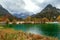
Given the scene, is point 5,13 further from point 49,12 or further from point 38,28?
point 49,12

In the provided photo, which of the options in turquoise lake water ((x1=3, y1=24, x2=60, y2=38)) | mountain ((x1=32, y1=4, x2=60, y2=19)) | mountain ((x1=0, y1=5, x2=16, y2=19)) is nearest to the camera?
mountain ((x1=0, y1=5, x2=16, y2=19))

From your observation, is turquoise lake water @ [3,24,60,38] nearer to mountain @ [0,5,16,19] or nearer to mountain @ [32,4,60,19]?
mountain @ [0,5,16,19]

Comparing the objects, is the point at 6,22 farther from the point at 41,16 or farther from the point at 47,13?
the point at 47,13

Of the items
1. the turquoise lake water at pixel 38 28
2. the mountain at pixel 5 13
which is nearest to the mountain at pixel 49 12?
the turquoise lake water at pixel 38 28

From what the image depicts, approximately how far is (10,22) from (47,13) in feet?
7.87

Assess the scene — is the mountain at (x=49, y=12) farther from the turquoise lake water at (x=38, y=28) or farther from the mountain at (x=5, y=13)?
the mountain at (x=5, y=13)

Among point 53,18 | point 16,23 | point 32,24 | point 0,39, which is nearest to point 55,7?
point 53,18

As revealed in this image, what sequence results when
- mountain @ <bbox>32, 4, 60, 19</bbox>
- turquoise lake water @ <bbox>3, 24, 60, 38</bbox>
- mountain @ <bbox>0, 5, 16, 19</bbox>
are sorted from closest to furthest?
mountain @ <bbox>0, 5, 16, 19</bbox>, turquoise lake water @ <bbox>3, 24, 60, 38</bbox>, mountain @ <bbox>32, 4, 60, 19</bbox>

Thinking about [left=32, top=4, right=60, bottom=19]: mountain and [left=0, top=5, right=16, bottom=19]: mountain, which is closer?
[left=0, top=5, right=16, bottom=19]: mountain

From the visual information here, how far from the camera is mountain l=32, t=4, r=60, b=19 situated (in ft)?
30.9

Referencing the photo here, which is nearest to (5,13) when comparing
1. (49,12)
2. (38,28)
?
(38,28)

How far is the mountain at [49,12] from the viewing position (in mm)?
9416

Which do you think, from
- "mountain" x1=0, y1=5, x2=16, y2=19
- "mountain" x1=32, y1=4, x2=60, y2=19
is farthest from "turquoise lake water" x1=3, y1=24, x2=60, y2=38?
"mountain" x1=32, y1=4, x2=60, y2=19

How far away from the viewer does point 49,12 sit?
10273 mm
